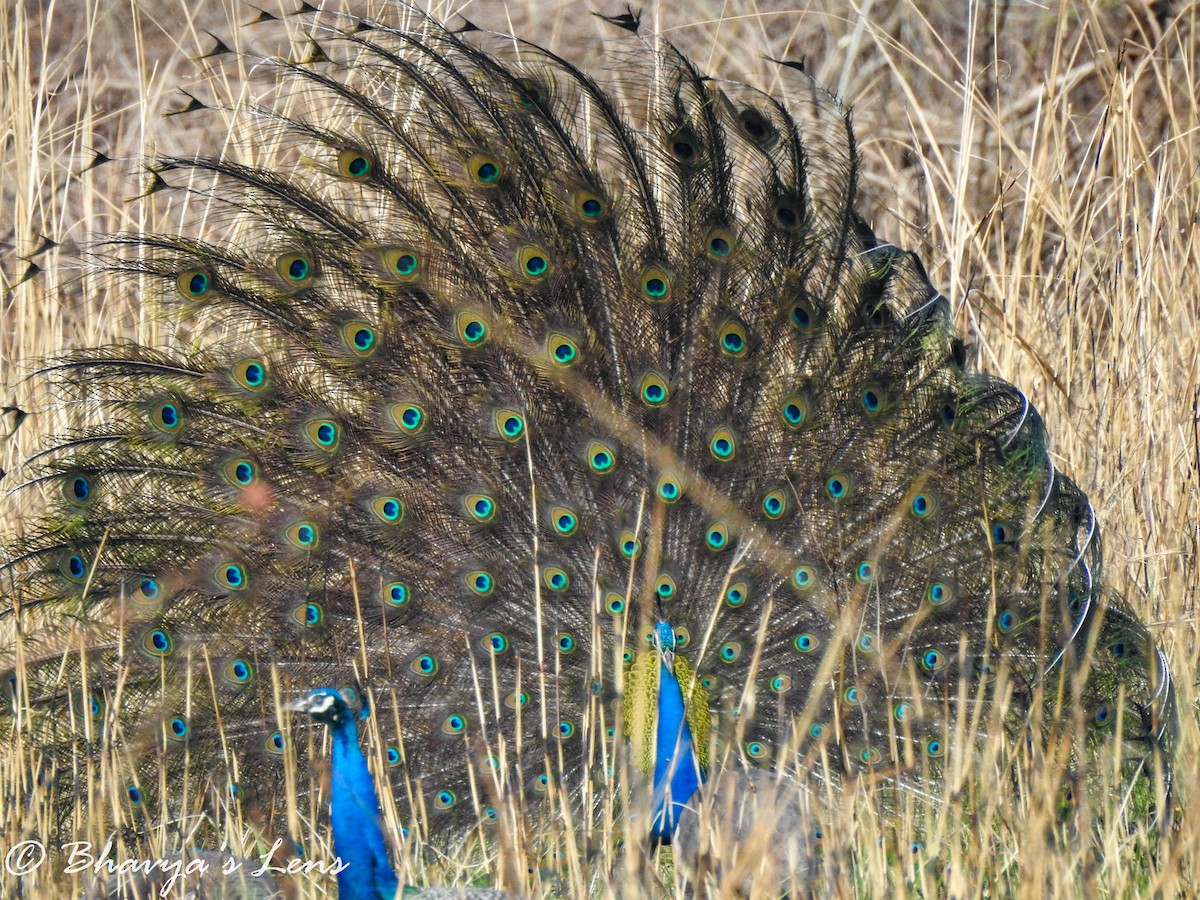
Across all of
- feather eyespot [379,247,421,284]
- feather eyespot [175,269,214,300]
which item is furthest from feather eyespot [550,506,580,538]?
feather eyespot [175,269,214,300]

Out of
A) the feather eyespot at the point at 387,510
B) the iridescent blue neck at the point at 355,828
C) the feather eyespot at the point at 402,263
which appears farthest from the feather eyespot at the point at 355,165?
the iridescent blue neck at the point at 355,828

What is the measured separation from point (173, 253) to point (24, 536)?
2.93 ft

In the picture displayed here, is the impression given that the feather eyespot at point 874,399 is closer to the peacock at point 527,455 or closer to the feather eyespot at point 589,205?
the peacock at point 527,455

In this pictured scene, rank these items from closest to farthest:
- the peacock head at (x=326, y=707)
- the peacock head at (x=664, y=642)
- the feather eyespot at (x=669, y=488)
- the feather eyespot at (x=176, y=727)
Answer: the peacock head at (x=326, y=707)
the peacock head at (x=664, y=642)
the feather eyespot at (x=176, y=727)
the feather eyespot at (x=669, y=488)

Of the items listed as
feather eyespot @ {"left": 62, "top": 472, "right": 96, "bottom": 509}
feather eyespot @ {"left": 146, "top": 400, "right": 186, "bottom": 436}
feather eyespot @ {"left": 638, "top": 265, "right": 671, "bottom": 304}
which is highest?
feather eyespot @ {"left": 638, "top": 265, "right": 671, "bottom": 304}

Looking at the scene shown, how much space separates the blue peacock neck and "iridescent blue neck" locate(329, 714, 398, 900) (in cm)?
95

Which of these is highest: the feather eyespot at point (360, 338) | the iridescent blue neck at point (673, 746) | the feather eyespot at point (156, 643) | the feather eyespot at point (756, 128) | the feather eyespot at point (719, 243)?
the feather eyespot at point (756, 128)

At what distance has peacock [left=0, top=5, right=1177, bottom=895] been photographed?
4008mm

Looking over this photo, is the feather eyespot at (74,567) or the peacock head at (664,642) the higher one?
the feather eyespot at (74,567)

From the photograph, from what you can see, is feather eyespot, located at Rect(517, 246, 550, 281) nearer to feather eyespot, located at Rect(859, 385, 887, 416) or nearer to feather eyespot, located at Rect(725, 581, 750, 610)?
feather eyespot, located at Rect(859, 385, 887, 416)

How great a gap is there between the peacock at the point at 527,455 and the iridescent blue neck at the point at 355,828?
1.34 metres

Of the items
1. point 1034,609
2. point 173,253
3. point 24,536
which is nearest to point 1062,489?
point 1034,609

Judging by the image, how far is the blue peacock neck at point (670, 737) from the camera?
343 cm

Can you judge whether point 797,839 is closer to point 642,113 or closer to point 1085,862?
point 1085,862
